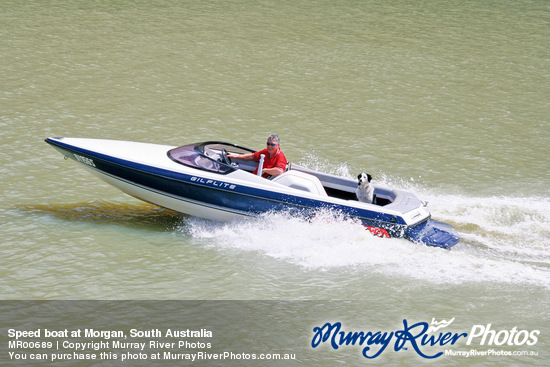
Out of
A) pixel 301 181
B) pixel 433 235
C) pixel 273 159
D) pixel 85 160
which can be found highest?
pixel 273 159

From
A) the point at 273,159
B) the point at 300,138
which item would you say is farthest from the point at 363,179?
the point at 300,138

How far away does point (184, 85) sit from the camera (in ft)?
62.9

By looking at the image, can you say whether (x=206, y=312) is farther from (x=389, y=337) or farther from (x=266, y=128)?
(x=266, y=128)

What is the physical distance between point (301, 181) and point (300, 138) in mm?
5037

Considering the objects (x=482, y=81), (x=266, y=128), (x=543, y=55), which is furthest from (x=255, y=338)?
(x=543, y=55)

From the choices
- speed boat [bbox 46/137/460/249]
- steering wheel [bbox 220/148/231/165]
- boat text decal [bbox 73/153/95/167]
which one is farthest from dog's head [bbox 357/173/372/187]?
boat text decal [bbox 73/153/95/167]

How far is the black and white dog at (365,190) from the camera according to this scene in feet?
36.2

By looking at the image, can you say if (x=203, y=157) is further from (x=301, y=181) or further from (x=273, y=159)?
(x=301, y=181)

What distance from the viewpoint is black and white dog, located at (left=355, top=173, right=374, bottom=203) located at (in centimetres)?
1105

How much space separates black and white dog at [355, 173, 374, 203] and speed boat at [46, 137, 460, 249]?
200 mm

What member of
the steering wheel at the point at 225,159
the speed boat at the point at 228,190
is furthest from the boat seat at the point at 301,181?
the steering wheel at the point at 225,159

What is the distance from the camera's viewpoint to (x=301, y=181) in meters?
11.1

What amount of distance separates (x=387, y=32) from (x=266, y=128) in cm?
1100

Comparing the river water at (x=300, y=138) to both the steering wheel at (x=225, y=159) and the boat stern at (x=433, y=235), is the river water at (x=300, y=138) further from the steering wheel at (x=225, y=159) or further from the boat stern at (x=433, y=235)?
the steering wheel at (x=225, y=159)
